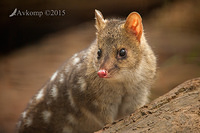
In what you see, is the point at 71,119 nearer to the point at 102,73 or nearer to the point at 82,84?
the point at 82,84

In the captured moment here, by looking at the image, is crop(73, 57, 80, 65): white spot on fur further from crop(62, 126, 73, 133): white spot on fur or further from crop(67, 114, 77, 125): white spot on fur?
crop(62, 126, 73, 133): white spot on fur

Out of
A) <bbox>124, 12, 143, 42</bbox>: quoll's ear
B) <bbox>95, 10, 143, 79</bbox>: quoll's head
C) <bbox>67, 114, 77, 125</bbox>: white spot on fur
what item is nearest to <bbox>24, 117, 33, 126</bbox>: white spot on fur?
<bbox>67, 114, 77, 125</bbox>: white spot on fur

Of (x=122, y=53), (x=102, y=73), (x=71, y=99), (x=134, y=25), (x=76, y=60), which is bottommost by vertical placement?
A: (x=71, y=99)

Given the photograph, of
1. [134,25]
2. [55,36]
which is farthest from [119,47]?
[55,36]

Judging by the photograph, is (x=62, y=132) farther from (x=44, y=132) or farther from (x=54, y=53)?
(x=54, y=53)

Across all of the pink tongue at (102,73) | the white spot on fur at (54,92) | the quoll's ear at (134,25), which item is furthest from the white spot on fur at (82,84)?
the quoll's ear at (134,25)

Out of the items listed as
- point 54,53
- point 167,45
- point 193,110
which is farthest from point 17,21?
point 193,110
